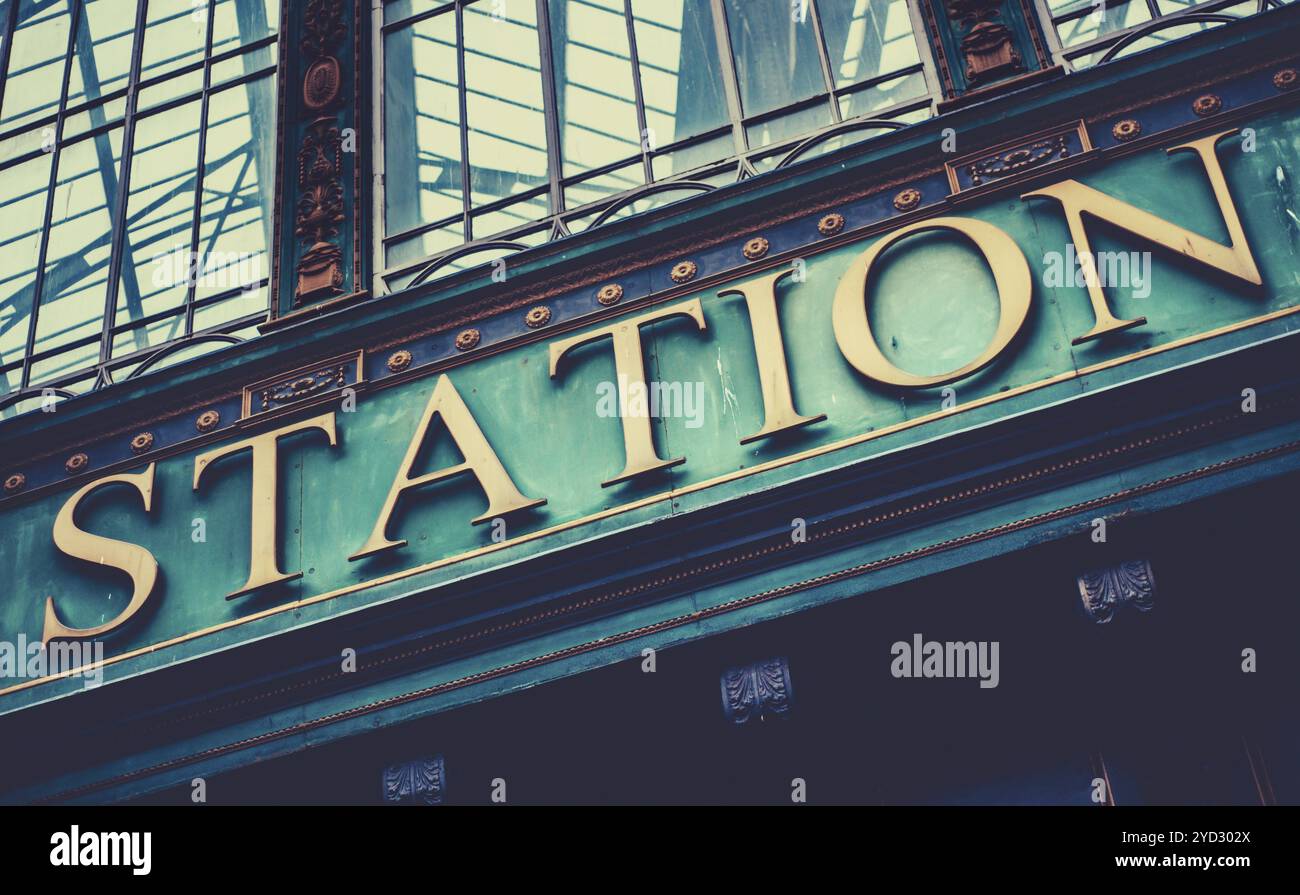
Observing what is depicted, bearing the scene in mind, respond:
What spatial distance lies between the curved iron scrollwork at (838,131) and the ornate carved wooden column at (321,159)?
270 cm

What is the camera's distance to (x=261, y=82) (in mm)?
10773

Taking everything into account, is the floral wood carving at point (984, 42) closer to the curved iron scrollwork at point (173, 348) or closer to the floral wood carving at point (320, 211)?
the floral wood carving at point (320, 211)

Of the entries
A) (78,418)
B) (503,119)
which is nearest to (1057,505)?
(503,119)

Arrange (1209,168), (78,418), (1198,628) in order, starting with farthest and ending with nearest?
(78,418) → (1209,168) → (1198,628)

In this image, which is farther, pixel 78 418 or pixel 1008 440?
pixel 78 418

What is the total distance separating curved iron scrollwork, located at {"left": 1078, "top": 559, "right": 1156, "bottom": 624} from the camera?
273 inches

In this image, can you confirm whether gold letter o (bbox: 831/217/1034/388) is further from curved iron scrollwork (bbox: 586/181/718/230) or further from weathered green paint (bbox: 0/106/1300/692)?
curved iron scrollwork (bbox: 586/181/718/230)

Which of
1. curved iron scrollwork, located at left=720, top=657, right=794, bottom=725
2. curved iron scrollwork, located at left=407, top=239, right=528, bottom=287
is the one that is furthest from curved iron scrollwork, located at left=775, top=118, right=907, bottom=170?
curved iron scrollwork, located at left=720, top=657, right=794, bottom=725

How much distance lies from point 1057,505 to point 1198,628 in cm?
85

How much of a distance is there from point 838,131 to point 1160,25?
1825 millimetres

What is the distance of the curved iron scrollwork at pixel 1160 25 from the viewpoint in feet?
27.7

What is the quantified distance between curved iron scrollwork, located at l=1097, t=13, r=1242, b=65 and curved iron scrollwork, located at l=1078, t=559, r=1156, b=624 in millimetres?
2970

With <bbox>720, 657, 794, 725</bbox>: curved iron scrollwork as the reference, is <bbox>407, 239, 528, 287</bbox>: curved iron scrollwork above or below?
above
